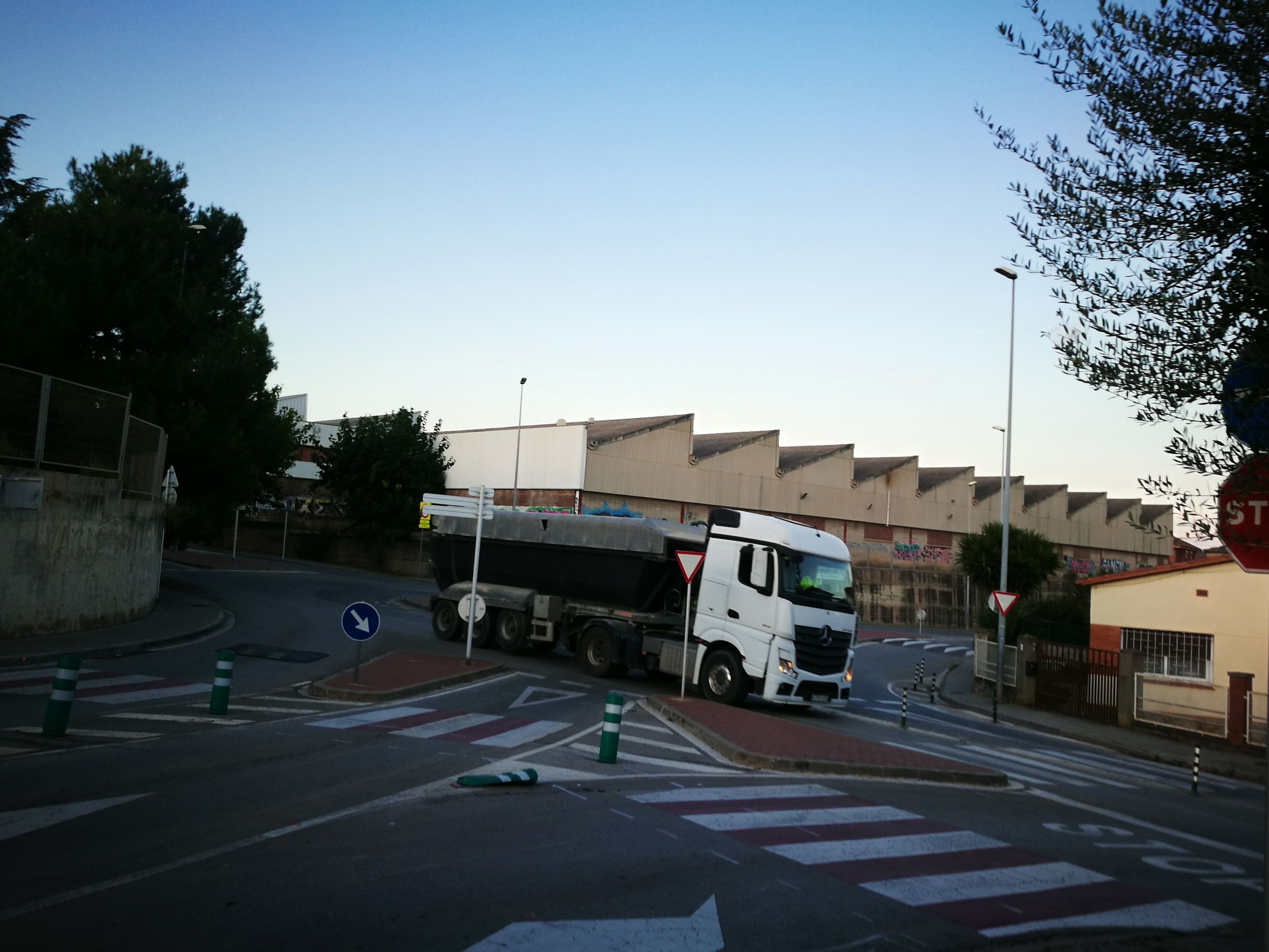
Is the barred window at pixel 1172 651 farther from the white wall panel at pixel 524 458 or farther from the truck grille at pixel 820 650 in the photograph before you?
the white wall panel at pixel 524 458

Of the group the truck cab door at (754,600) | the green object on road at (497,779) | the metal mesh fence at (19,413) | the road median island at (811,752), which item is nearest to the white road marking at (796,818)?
the green object on road at (497,779)

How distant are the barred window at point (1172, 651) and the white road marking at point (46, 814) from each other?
23925 millimetres

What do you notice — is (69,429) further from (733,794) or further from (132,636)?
(733,794)

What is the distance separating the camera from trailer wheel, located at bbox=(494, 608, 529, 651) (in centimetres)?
2397

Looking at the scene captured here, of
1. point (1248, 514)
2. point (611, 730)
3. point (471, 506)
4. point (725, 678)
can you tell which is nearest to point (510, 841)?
point (611, 730)

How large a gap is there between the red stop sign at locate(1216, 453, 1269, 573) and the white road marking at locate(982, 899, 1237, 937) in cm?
279

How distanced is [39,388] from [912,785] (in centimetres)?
1741

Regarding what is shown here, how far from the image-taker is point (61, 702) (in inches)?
422

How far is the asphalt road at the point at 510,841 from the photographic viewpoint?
6.04 meters

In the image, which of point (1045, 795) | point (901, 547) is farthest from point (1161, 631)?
point (901, 547)

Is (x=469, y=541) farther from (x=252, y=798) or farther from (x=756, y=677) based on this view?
(x=252, y=798)

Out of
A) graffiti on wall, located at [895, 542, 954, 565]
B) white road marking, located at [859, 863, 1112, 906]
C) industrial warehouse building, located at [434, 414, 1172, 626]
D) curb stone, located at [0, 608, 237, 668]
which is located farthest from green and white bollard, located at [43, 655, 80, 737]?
graffiti on wall, located at [895, 542, 954, 565]

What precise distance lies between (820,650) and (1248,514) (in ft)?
43.8

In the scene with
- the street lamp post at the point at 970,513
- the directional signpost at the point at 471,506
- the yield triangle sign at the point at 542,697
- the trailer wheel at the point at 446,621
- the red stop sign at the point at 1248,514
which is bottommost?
the yield triangle sign at the point at 542,697
